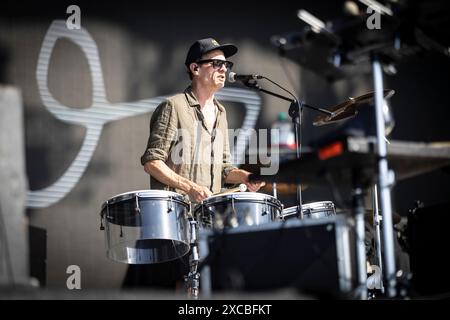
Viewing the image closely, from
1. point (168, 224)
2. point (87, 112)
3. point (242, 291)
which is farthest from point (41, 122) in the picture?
point (242, 291)

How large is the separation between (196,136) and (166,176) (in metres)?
0.50

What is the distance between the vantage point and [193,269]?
462cm

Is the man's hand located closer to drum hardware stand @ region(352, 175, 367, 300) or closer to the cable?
drum hardware stand @ region(352, 175, 367, 300)

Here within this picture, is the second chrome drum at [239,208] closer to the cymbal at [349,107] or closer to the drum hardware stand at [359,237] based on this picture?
the cymbal at [349,107]

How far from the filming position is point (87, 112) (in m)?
Result: 5.93

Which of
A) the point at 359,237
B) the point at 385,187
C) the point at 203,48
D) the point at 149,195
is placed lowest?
the point at 359,237

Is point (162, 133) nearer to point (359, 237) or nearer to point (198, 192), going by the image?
point (198, 192)

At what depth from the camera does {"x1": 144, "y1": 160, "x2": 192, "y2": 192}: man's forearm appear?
190 inches

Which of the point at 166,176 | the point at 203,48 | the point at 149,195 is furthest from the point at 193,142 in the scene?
the point at 149,195

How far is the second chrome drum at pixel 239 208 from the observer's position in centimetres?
443

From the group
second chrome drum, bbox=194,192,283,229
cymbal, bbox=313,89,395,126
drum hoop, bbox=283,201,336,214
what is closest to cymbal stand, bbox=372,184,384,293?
drum hoop, bbox=283,201,336,214
